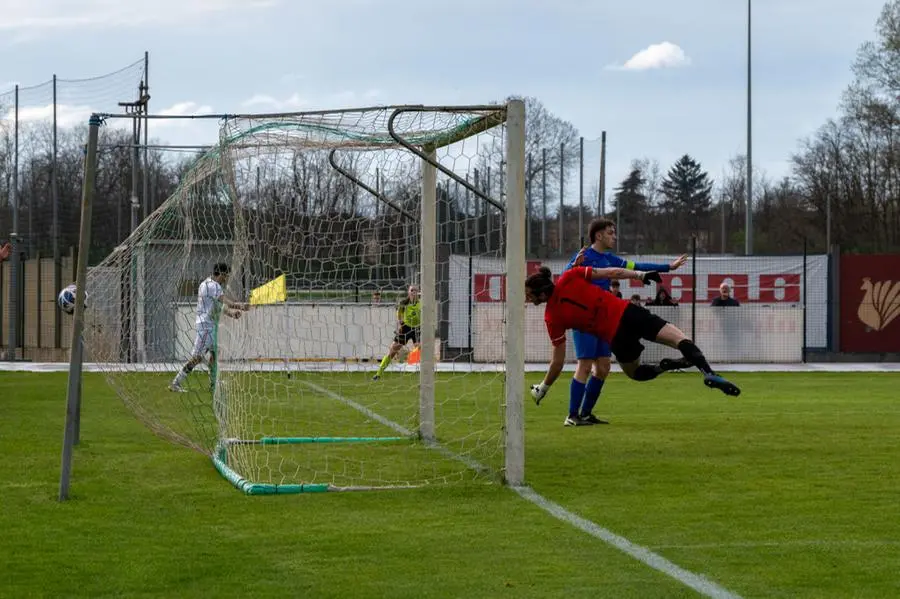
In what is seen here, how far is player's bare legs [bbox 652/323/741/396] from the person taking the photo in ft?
33.9

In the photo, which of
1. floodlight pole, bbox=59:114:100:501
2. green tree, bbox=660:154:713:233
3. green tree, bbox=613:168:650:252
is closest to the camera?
floodlight pole, bbox=59:114:100:501

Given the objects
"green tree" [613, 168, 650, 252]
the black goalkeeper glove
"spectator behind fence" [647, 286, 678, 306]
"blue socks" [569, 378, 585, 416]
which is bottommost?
"blue socks" [569, 378, 585, 416]

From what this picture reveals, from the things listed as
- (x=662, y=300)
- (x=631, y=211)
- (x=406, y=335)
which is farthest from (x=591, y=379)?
(x=631, y=211)

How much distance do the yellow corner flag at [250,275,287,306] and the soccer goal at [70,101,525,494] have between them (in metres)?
0.02

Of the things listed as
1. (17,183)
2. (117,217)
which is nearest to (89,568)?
(117,217)

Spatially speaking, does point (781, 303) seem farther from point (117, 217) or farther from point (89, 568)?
point (89, 568)

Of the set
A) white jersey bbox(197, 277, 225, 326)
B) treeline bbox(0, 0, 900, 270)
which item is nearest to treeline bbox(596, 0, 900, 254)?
treeline bbox(0, 0, 900, 270)

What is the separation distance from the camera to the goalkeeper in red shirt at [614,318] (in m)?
10.9

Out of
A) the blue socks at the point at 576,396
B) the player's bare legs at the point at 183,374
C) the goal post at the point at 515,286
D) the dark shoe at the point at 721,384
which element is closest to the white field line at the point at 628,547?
the goal post at the point at 515,286

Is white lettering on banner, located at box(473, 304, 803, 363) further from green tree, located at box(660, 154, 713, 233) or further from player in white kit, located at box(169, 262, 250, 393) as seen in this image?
green tree, located at box(660, 154, 713, 233)

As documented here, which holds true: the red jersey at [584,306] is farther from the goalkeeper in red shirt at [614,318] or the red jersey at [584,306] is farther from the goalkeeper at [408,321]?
the goalkeeper at [408,321]

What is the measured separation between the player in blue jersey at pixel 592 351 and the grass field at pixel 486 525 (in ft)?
3.77

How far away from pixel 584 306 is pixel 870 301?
2086cm

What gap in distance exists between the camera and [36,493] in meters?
8.57
